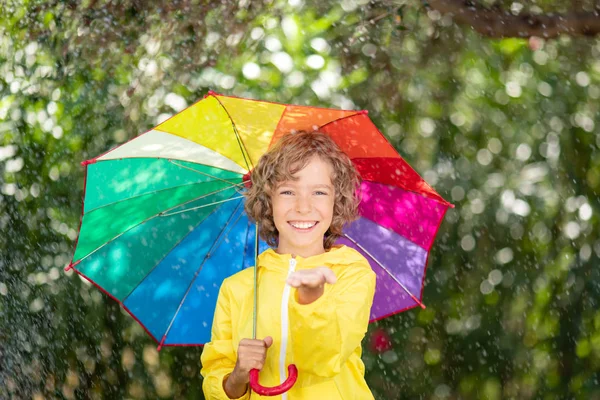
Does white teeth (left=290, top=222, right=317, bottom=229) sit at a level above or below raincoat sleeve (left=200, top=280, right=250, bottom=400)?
above

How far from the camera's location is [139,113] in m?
4.01

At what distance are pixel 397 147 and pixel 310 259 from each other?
182 centimetres

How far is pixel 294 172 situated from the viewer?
198cm

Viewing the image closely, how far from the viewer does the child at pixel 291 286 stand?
6.00ft

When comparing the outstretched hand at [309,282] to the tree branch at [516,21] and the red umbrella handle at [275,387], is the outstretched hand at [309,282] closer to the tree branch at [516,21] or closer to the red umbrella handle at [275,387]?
the red umbrella handle at [275,387]

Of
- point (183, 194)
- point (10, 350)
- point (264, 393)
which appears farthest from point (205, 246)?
point (10, 350)

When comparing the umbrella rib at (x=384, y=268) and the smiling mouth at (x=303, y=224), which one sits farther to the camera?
the umbrella rib at (x=384, y=268)

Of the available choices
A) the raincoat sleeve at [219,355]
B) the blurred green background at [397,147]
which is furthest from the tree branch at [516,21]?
the raincoat sleeve at [219,355]

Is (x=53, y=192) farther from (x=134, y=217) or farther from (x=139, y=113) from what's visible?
(x=134, y=217)

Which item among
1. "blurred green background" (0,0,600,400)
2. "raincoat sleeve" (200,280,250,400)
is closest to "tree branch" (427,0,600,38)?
"blurred green background" (0,0,600,400)

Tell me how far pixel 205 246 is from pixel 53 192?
212 centimetres

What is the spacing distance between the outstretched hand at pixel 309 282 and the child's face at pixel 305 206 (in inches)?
12.9

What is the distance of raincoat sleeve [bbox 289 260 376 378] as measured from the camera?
1662 millimetres

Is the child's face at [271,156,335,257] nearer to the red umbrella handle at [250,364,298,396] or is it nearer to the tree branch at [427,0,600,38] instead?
the red umbrella handle at [250,364,298,396]
